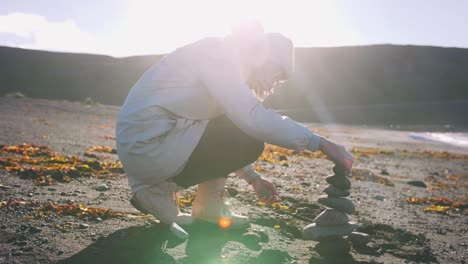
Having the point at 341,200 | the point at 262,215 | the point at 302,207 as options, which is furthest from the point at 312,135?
the point at 302,207

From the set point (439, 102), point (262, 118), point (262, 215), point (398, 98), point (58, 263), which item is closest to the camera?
point (58, 263)

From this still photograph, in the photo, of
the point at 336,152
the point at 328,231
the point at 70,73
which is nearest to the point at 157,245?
the point at 328,231

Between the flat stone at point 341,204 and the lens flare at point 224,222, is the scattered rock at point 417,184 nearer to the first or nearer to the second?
the flat stone at point 341,204

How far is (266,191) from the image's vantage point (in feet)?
11.2

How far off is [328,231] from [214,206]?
2.92 ft

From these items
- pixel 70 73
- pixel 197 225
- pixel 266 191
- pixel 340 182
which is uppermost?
pixel 340 182

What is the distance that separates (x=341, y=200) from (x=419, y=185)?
5.09 metres

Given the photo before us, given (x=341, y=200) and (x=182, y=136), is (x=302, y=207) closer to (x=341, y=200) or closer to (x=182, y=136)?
(x=341, y=200)

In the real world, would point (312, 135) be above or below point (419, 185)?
above

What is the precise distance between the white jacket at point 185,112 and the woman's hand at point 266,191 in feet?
1.58

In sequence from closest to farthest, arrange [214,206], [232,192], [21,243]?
1. [21,243]
2. [214,206]
3. [232,192]

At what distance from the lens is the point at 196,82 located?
10.2ft

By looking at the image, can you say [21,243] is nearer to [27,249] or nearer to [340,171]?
[27,249]

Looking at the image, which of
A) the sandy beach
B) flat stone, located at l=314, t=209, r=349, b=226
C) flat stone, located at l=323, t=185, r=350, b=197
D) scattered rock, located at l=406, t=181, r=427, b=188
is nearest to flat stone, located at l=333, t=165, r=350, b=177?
flat stone, located at l=323, t=185, r=350, b=197
